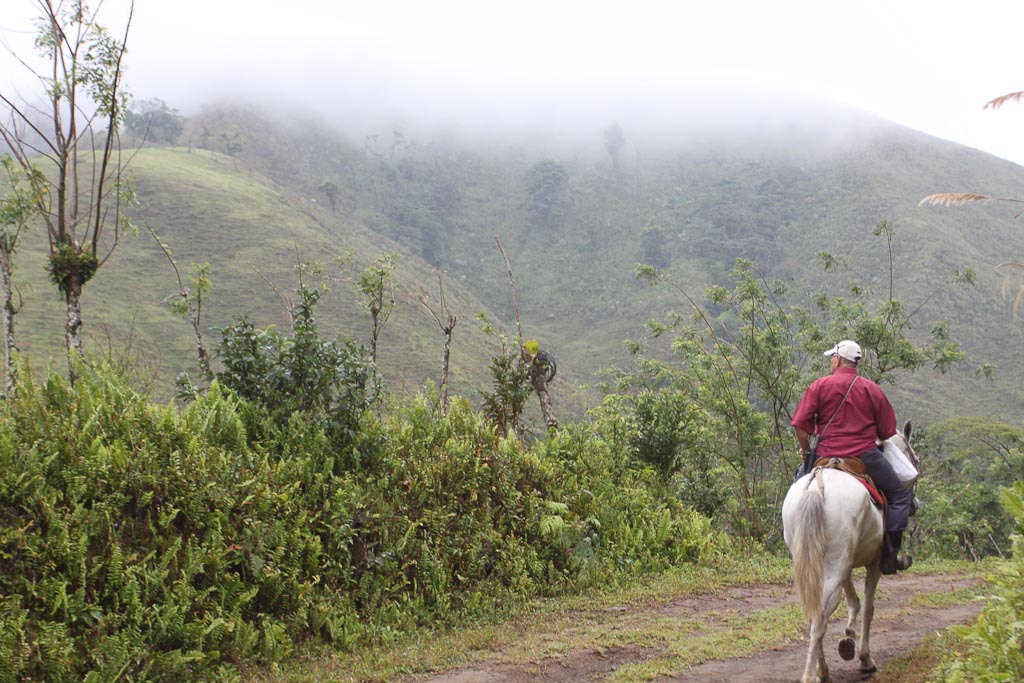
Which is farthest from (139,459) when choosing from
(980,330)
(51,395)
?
(980,330)

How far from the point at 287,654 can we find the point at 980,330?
209 feet

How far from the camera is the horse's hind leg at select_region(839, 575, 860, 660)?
5.79 m

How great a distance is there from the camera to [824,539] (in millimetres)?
5461

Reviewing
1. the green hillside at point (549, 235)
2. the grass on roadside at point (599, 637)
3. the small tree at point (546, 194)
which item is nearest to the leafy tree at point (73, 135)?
the grass on roadside at point (599, 637)

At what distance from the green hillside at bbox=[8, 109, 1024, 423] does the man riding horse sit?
2669 cm

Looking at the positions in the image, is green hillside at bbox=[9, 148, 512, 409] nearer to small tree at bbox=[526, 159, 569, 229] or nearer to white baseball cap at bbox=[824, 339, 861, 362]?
white baseball cap at bbox=[824, 339, 861, 362]

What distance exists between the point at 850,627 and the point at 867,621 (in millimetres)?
142

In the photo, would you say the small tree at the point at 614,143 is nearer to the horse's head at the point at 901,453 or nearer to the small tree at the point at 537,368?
the small tree at the point at 537,368

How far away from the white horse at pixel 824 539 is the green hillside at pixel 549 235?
88.5ft

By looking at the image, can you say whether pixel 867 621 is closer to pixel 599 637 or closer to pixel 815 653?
pixel 815 653

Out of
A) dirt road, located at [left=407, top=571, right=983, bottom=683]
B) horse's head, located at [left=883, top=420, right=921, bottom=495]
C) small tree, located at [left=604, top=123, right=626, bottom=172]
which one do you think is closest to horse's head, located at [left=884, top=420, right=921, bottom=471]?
horse's head, located at [left=883, top=420, right=921, bottom=495]

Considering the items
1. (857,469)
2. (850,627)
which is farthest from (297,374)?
(850,627)

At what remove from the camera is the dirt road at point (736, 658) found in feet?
20.3

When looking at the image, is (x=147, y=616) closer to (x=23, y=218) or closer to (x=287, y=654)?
(x=287, y=654)
